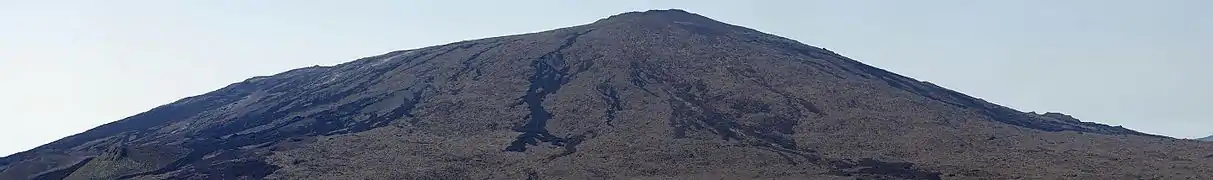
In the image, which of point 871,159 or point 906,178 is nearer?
point 906,178

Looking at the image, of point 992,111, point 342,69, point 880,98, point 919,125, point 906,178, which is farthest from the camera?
point 342,69

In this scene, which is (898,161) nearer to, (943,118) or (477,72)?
(943,118)

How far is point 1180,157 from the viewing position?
196 feet

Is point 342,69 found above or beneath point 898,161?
above

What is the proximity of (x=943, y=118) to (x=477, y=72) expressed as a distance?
2853 centimetres

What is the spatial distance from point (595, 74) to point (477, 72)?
25.2 feet

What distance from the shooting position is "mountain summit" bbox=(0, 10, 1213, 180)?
190 ft

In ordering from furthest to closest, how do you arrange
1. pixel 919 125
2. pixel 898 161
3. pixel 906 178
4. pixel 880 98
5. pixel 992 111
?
pixel 992 111 → pixel 880 98 → pixel 919 125 → pixel 898 161 → pixel 906 178

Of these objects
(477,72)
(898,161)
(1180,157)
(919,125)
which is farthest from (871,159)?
(477,72)

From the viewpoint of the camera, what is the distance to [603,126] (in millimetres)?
66312

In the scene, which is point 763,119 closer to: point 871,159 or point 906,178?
point 871,159

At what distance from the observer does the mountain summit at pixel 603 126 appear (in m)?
58.0

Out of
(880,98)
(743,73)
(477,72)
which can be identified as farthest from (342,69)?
(880,98)

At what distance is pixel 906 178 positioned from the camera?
5472cm
